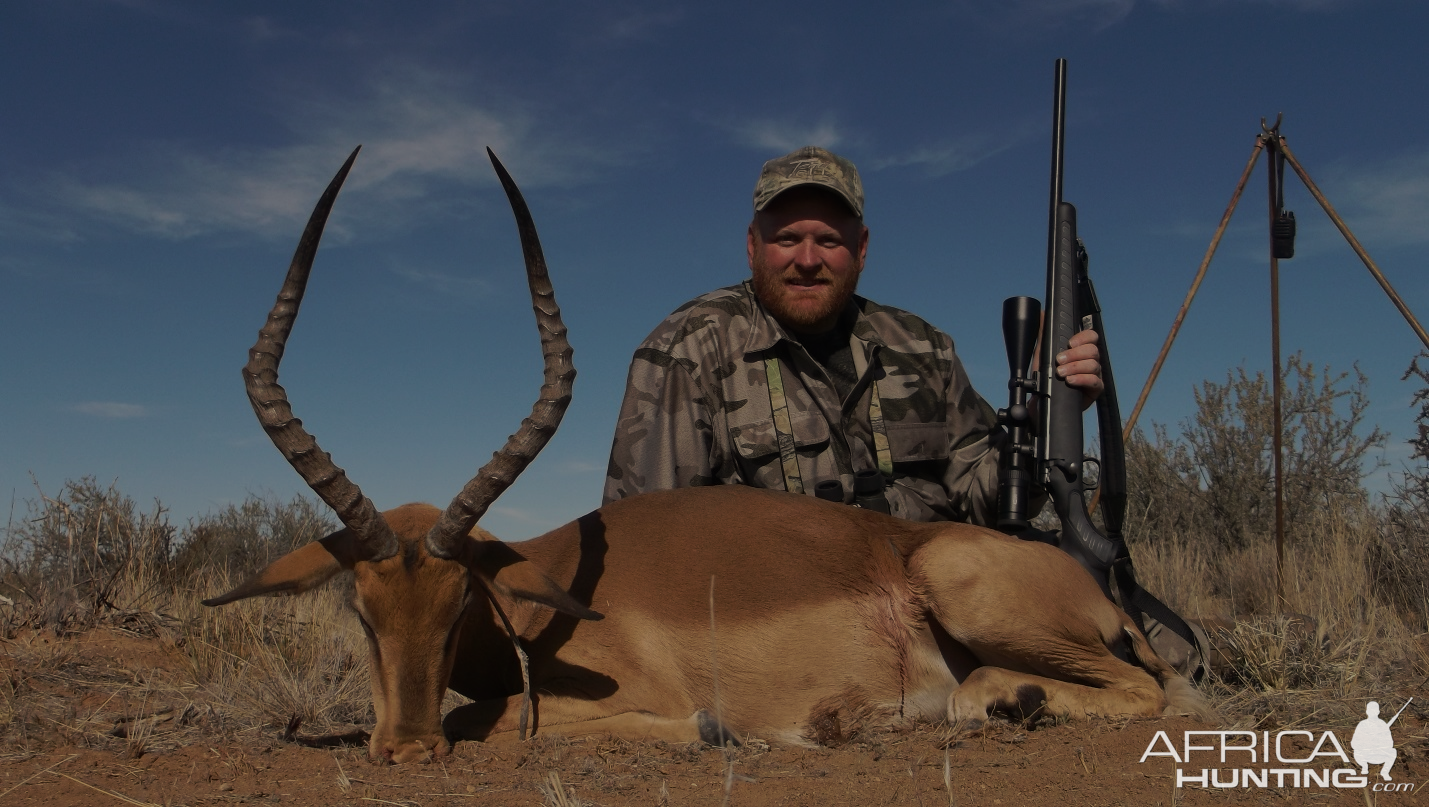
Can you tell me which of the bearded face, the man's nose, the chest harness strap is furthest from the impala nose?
the man's nose

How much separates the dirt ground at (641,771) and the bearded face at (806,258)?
2789 mm

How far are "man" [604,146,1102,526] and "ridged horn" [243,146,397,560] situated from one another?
7.60ft

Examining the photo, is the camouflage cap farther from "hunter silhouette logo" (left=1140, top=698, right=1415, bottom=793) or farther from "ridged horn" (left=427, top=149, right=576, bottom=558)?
"hunter silhouette logo" (left=1140, top=698, right=1415, bottom=793)

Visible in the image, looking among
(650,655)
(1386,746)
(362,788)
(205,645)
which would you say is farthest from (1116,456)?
(205,645)

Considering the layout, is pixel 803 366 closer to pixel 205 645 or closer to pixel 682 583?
pixel 682 583

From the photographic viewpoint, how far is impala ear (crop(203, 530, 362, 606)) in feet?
12.7

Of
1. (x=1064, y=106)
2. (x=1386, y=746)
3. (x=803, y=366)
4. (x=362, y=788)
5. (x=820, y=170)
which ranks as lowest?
(x=362, y=788)

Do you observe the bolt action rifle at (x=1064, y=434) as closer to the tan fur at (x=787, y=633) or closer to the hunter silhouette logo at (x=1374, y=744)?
the tan fur at (x=787, y=633)

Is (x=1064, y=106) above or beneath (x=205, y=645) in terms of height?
above

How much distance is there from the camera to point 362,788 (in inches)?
127

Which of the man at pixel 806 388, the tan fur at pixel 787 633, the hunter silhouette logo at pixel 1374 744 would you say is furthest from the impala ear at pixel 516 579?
the hunter silhouette logo at pixel 1374 744

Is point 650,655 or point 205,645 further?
point 205,645

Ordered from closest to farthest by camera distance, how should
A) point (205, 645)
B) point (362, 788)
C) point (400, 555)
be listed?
point (362, 788)
point (400, 555)
point (205, 645)

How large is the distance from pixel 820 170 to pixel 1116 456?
7.64 ft
